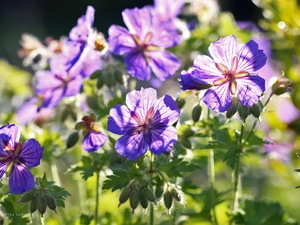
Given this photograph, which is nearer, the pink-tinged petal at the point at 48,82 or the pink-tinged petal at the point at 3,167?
the pink-tinged petal at the point at 3,167

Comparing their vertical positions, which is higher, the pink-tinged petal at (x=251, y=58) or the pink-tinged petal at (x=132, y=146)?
the pink-tinged petal at (x=251, y=58)

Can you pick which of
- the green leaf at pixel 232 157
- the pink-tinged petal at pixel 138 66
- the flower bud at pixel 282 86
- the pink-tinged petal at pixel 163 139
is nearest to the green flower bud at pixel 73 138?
the pink-tinged petal at pixel 138 66

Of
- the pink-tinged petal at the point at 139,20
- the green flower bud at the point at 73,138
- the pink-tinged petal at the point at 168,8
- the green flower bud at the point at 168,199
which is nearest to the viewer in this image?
the green flower bud at the point at 168,199

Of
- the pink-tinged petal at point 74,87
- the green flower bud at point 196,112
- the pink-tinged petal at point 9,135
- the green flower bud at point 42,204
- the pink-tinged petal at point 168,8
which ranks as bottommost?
the green flower bud at point 42,204

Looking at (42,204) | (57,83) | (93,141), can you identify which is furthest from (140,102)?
(57,83)

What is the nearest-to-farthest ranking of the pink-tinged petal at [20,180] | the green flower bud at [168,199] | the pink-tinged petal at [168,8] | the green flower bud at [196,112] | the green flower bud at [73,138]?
1. the pink-tinged petal at [20,180]
2. the green flower bud at [168,199]
3. the green flower bud at [196,112]
4. the green flower bud at [73,138]
5. the pink-tinged petal at [168,8]

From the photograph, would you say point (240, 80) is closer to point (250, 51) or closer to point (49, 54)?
point (250, 51)

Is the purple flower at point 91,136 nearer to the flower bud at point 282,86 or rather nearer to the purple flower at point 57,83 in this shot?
the purple flower at point 57,83
